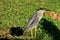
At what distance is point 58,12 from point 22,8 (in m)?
1.88

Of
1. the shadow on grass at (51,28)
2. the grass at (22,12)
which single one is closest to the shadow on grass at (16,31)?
the grass at (22,12)

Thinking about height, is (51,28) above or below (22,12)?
below


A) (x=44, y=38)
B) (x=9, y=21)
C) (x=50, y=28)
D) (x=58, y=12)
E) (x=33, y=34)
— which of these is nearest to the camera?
(x=33, y=34)

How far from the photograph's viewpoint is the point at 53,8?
1142cm

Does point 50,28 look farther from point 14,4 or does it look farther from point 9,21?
point 14,4

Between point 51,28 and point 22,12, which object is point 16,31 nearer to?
point 51,28

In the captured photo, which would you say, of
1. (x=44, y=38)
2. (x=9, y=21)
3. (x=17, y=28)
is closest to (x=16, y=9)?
(x=9, y=21)

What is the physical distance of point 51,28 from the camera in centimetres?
895

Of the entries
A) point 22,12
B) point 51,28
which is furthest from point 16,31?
point 22,12

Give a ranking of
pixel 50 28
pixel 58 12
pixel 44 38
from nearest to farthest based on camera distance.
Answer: pixel 44 38 → pixel 50 28 → pixel 58 12

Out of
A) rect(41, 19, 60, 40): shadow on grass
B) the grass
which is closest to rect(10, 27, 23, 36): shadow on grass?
the grass

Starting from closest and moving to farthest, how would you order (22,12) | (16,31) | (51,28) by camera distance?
(16,31)
(51,28)
(22,12)

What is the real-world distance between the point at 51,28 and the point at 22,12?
2405 millimetres

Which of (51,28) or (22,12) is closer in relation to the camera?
(51,28)
